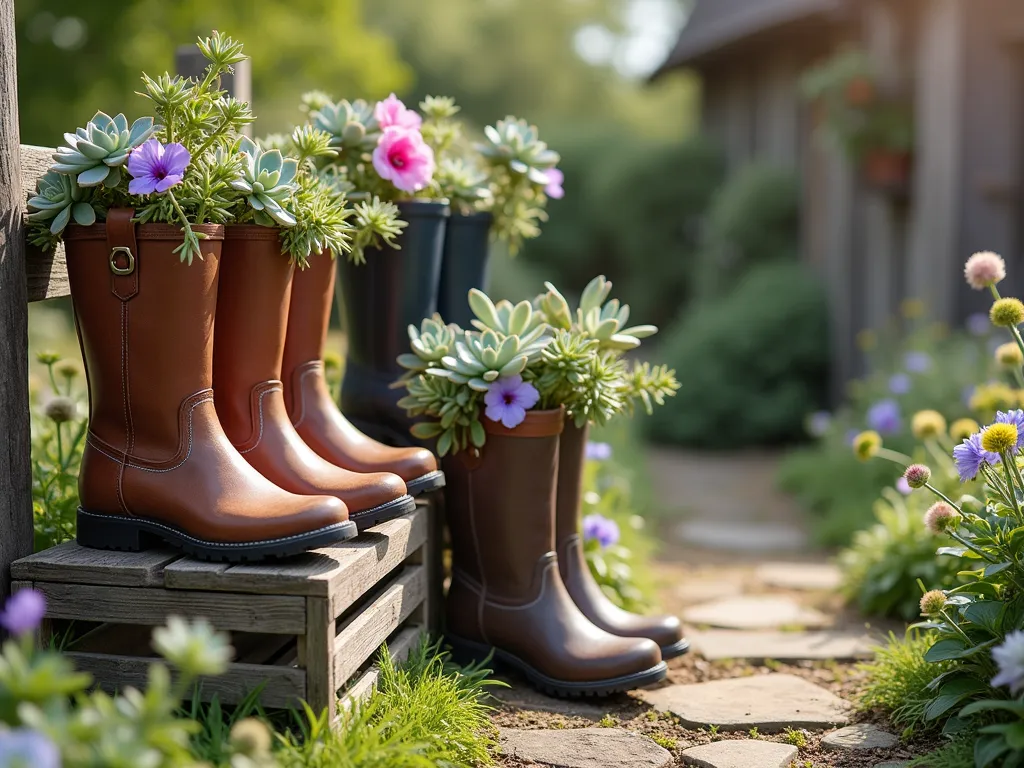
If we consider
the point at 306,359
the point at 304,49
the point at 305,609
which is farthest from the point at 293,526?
the point at 304,49

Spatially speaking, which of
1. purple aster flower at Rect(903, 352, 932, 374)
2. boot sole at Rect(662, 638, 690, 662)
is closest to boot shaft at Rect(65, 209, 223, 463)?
boot sole at Rect(662, 638, 690, 662)

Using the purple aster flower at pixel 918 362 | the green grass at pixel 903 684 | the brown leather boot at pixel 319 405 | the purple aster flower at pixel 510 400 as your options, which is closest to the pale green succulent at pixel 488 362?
the purple aster flower at pixel 510 400

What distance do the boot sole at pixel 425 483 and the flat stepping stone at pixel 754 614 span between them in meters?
1.23

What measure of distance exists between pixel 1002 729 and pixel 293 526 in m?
1.18

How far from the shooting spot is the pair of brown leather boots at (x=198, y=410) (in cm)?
183

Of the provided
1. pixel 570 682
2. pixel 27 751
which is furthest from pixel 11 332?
pixel 570 682

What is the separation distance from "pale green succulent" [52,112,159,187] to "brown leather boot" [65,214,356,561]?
0.08 meters

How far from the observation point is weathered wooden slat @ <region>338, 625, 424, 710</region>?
1888 millimetres

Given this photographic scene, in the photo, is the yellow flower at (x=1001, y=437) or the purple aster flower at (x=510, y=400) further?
the purple aster flower at (x=510, y=400)

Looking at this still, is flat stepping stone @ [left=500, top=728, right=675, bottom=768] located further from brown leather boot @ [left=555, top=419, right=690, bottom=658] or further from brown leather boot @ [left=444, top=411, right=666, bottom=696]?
brown leather boot @ [left=555, top=419, right=690, bottom=658]

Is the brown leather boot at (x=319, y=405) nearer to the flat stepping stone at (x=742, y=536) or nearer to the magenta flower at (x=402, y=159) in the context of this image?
the magenta flower at (x=402, y=159)

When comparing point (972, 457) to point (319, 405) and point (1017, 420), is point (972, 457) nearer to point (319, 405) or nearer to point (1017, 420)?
point (1017, 420)

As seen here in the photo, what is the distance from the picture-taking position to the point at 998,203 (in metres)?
5.34

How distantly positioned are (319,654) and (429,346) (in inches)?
30.8
